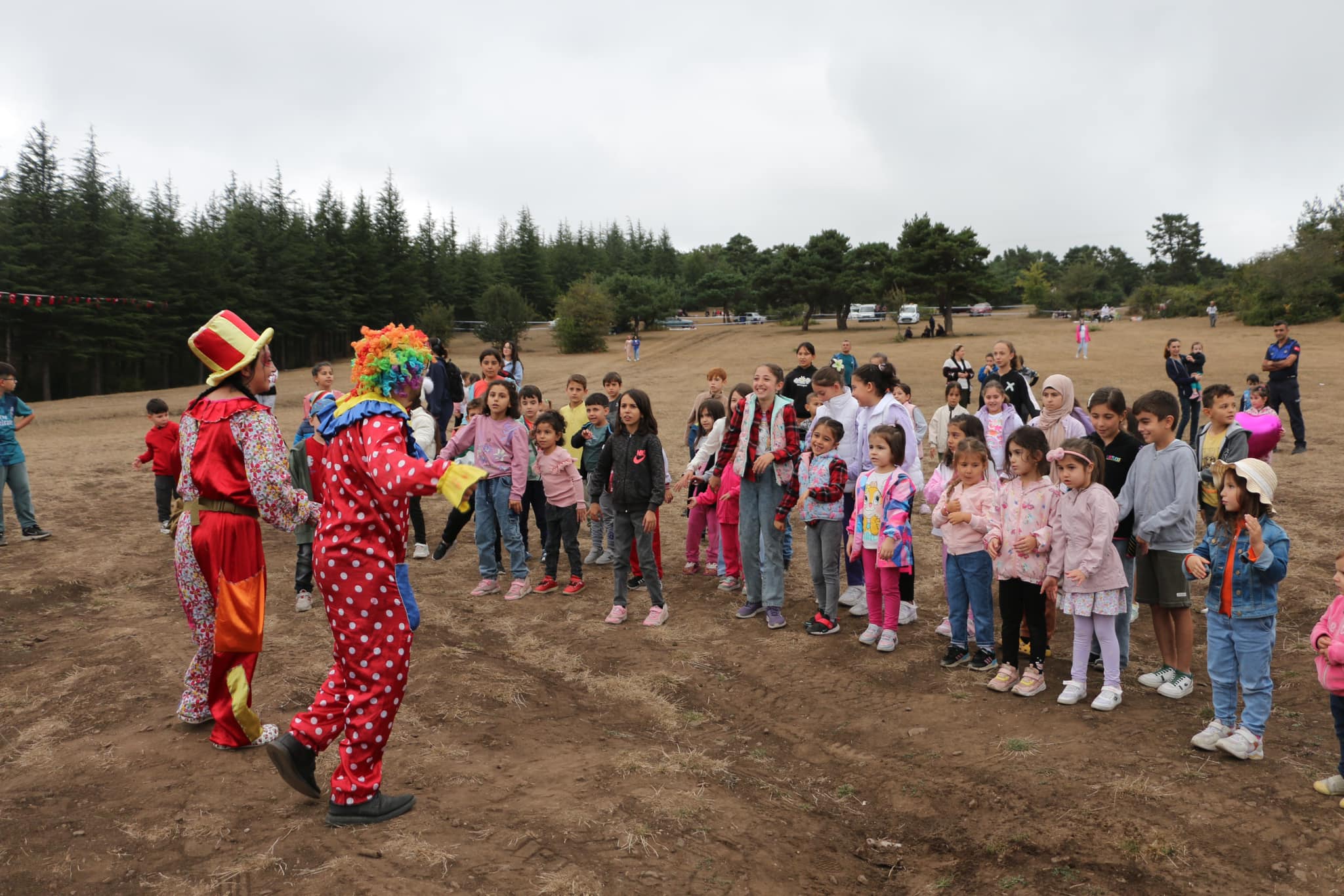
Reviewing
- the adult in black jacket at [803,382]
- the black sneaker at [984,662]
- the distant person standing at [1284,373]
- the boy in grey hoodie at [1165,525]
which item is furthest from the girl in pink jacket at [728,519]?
the distant person standing at [1284,373]

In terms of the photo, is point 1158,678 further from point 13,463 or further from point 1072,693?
point 13,463

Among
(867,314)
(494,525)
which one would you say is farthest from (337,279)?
(494,525)

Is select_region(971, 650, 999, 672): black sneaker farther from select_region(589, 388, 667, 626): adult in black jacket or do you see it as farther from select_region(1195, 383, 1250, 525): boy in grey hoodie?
select_region(589, 388, 667, 626): adult in black jacket

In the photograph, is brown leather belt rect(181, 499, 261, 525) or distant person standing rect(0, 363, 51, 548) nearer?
brown leather belt rect(181, 499, 261, 525)

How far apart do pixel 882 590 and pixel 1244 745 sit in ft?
8.24

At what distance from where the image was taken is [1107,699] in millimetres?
5125

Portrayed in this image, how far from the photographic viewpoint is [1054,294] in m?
56.3

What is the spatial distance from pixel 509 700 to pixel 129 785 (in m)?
2.09

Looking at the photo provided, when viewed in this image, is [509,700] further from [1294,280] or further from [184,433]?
[1294,280]

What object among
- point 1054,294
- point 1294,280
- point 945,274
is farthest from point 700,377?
point 1054,294

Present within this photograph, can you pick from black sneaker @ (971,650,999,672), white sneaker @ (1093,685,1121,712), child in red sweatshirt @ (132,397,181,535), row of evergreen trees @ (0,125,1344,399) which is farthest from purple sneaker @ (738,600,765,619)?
row of evergreen trees @ (0,125,1344,399)

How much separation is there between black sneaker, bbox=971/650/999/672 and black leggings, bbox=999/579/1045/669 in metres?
0.23

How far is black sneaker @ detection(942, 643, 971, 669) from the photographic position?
5926 mm

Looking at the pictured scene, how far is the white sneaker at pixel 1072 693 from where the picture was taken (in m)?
5.19
